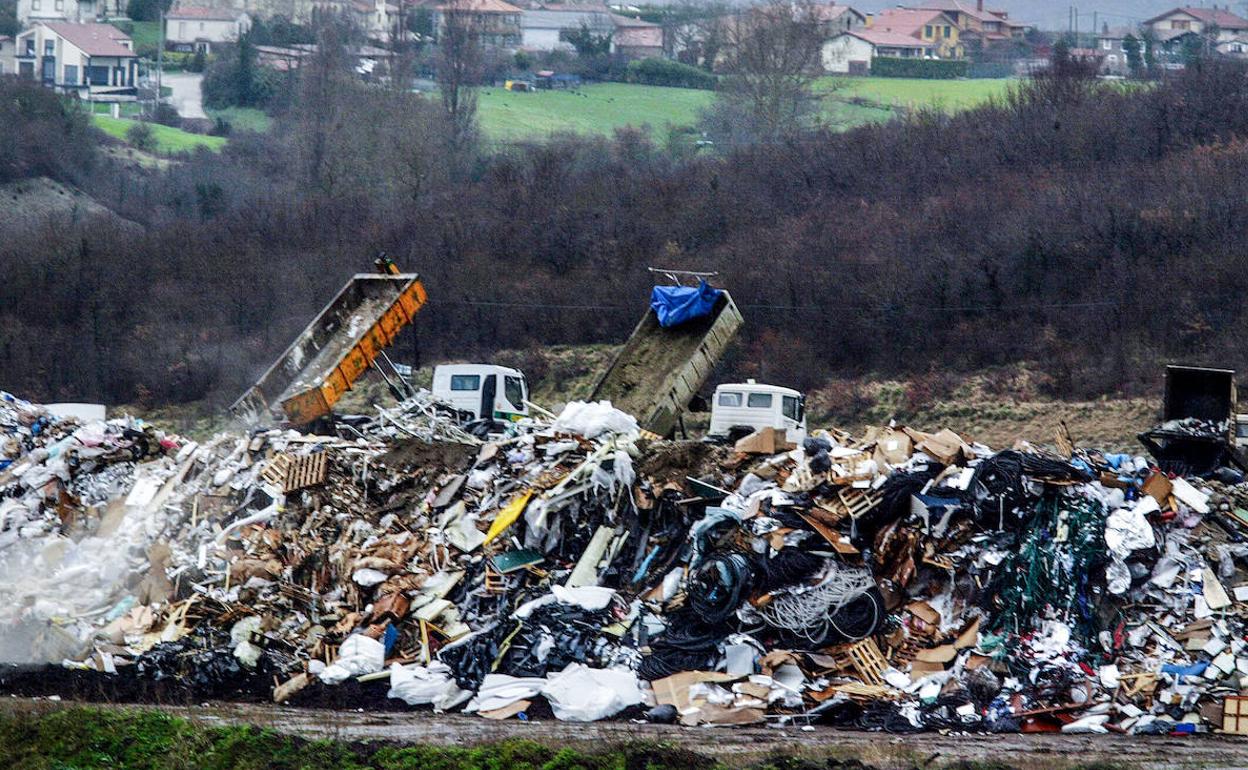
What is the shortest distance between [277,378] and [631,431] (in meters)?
6.18

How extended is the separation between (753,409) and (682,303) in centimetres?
167

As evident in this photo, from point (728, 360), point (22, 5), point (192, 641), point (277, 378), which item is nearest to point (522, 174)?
point (728, 360)

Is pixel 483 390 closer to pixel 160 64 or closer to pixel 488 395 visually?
pixel 488 395

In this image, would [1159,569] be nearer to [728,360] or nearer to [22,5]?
[728,360]

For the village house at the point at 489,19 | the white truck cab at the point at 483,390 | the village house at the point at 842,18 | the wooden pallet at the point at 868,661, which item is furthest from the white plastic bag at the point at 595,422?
the village house at the point at 842,18

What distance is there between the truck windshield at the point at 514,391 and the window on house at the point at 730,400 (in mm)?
2852

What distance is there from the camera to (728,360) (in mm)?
29219

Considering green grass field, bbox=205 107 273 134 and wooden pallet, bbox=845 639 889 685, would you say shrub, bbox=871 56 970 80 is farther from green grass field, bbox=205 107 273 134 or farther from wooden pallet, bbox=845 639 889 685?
wooden pallet, bbox=845 639 889 685

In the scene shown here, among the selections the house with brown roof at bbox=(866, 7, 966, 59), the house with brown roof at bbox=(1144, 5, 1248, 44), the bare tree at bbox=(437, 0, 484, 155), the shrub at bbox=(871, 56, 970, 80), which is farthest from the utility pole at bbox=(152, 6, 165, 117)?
the house with brown roof at bbox=(1144, 5, 1248, 44)

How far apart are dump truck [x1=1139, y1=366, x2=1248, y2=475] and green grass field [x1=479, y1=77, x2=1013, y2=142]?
38.1 m

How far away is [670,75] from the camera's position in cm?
7788

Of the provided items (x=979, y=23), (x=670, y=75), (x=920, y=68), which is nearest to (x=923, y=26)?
(x=979, y=23)

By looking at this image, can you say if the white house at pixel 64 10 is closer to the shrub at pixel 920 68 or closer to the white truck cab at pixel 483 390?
the shrub at pixel 920 68

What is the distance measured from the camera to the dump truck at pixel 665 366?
777 inches
